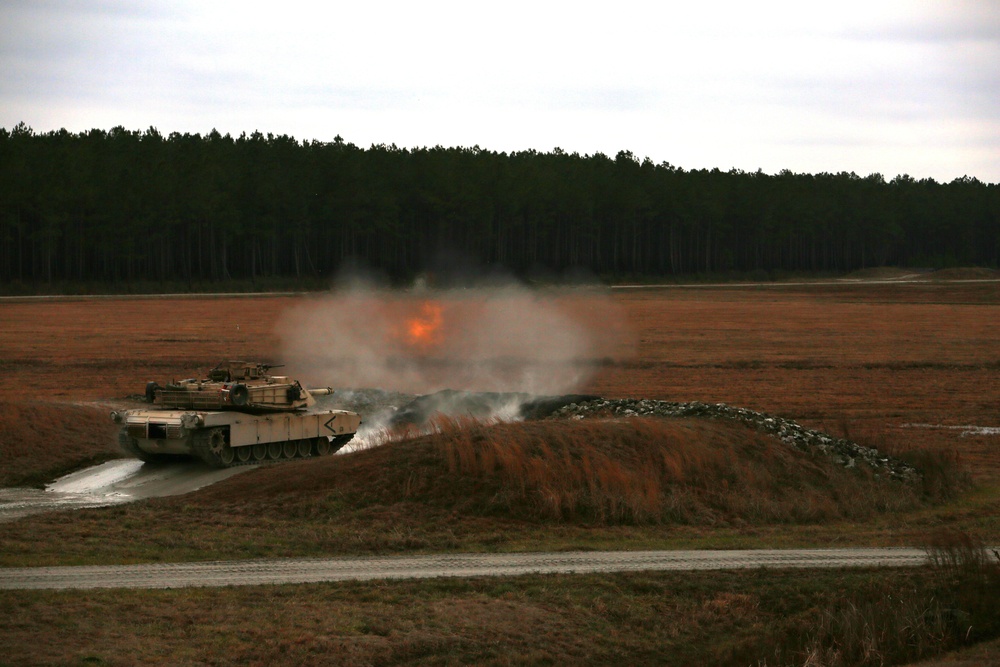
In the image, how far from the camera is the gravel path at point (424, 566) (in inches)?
666

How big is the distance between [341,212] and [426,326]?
5345 cm

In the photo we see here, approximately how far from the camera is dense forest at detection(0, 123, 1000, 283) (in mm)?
96625

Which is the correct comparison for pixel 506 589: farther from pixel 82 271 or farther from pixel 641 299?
pixel 82 271

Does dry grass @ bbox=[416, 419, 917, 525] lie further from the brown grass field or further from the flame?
the flame

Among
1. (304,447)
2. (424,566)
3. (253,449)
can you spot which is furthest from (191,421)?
(424,566)

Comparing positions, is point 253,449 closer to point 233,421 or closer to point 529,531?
point 233,421

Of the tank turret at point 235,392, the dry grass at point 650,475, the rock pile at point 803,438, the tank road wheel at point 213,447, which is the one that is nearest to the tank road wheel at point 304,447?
the tank turret at point 235,392

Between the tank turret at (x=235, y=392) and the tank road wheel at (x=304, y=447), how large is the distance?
0.95m

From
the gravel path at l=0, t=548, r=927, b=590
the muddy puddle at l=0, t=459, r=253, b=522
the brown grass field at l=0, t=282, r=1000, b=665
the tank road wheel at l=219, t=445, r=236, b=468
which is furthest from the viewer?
the tank road wheel at l=219, t=445, r=236, b=468

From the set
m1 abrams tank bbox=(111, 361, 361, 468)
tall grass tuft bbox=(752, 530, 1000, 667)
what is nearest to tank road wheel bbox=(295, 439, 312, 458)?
m1 abrams tank bbox=(111, 361, 361, 468)

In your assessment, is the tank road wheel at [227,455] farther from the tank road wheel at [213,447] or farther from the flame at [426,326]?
the flame at [426,326]

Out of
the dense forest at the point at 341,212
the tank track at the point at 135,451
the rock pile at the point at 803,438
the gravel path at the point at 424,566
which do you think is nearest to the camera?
the gravel path at the point at 424,566

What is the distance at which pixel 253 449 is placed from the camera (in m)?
31.4

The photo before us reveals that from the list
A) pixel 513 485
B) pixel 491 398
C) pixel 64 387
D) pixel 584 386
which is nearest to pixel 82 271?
pixel 64 387
